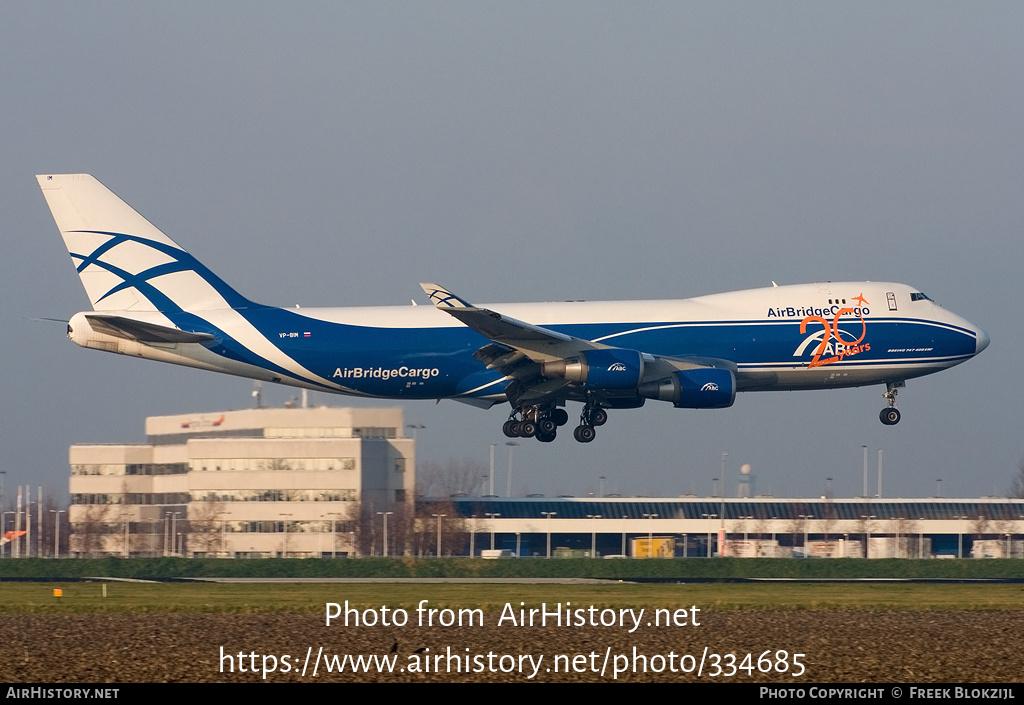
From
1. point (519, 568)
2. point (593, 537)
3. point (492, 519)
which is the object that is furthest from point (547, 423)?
point (593, 537)

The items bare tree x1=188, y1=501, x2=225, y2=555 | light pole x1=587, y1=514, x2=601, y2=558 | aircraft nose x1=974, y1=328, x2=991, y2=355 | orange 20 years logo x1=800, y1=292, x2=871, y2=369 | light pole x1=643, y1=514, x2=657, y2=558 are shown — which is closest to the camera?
orange 20 years logo x1=800, y1=292, x2=871, y2=369

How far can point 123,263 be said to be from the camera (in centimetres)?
5356

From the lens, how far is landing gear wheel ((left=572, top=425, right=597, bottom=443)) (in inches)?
2088

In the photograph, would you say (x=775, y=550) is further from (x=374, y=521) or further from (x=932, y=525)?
(x=374, y=521)

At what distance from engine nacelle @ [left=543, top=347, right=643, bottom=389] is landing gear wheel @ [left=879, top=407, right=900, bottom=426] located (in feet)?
36.7

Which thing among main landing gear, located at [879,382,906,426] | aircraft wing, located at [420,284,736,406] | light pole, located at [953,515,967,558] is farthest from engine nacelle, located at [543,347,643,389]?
light pole, located at [953,515,967,558]

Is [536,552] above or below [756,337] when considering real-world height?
below

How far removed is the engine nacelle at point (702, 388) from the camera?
50625 millimetres

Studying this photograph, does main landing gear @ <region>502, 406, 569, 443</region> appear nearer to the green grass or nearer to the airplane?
the airplane

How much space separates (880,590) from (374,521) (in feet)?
150

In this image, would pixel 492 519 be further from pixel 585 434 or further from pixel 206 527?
pixel 585 434

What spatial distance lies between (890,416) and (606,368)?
12779 mm

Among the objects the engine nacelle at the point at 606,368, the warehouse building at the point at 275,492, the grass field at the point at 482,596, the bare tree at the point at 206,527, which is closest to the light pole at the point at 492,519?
the warehouse building at the point at 275,492
